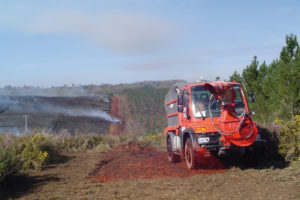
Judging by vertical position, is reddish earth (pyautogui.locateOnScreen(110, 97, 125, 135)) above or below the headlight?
below

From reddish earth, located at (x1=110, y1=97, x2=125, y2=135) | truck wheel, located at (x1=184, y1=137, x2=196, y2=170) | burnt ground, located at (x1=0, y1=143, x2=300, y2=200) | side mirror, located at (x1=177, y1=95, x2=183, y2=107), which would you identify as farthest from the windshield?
reddish earth, located at (x1=110, y1=97, x2=125, y2=135)

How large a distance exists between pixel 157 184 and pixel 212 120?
99.9 inches

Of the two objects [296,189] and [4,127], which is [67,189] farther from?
[4,127]

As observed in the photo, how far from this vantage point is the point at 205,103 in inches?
381

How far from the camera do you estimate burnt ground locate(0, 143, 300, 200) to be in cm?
636

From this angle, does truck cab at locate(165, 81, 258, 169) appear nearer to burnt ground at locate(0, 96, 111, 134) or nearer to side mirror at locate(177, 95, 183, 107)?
side mirror at locate(177, 95, 183, 107)

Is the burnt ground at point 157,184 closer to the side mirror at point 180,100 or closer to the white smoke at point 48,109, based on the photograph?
the side mirror at point 180,100

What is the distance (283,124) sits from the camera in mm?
10062

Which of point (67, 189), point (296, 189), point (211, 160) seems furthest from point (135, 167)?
point (296, 189)

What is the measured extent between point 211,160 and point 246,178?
69.5 inches

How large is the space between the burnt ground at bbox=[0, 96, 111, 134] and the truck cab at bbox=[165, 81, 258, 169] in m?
14.1

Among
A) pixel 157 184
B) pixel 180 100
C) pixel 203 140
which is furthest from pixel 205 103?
pixel 157 184

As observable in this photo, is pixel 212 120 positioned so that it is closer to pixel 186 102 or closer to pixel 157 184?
pixel 186 102

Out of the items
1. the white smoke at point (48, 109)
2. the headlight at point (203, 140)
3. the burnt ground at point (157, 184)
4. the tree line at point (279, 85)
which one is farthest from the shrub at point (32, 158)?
the white smoke at point (48, 109)
